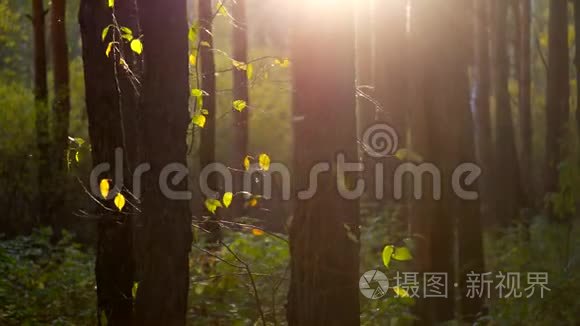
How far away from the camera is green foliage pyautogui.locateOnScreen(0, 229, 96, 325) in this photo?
1009 centimetres

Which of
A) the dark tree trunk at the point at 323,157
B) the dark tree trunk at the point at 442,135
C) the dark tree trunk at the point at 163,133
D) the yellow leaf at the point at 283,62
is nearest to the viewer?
the dark tree trunk at the point at 323,157

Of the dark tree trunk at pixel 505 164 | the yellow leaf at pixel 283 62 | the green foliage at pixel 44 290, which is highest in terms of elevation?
the yellow leaf at pixel 283 62

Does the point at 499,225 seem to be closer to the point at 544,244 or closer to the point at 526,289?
the point at 544,244

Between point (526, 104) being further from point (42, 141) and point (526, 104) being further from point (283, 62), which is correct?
point (283, 62)

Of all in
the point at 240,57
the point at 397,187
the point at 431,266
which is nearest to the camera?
the point at 431,266

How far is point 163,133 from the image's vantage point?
21.4 feet

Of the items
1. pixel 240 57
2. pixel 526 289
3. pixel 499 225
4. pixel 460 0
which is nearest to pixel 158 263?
pixel 526 289

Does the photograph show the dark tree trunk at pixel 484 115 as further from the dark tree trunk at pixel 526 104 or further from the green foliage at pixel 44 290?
the green foliage at pixel 44 290

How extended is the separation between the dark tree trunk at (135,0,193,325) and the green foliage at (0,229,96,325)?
129 inches

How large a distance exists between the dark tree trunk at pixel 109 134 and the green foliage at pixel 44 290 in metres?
1.46

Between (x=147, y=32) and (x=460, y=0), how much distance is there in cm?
534

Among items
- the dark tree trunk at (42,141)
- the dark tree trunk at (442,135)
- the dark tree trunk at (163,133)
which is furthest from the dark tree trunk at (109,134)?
the dark tree trunk at (42,141)

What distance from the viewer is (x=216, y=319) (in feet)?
31.1

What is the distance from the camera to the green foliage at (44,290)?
33.1ft
